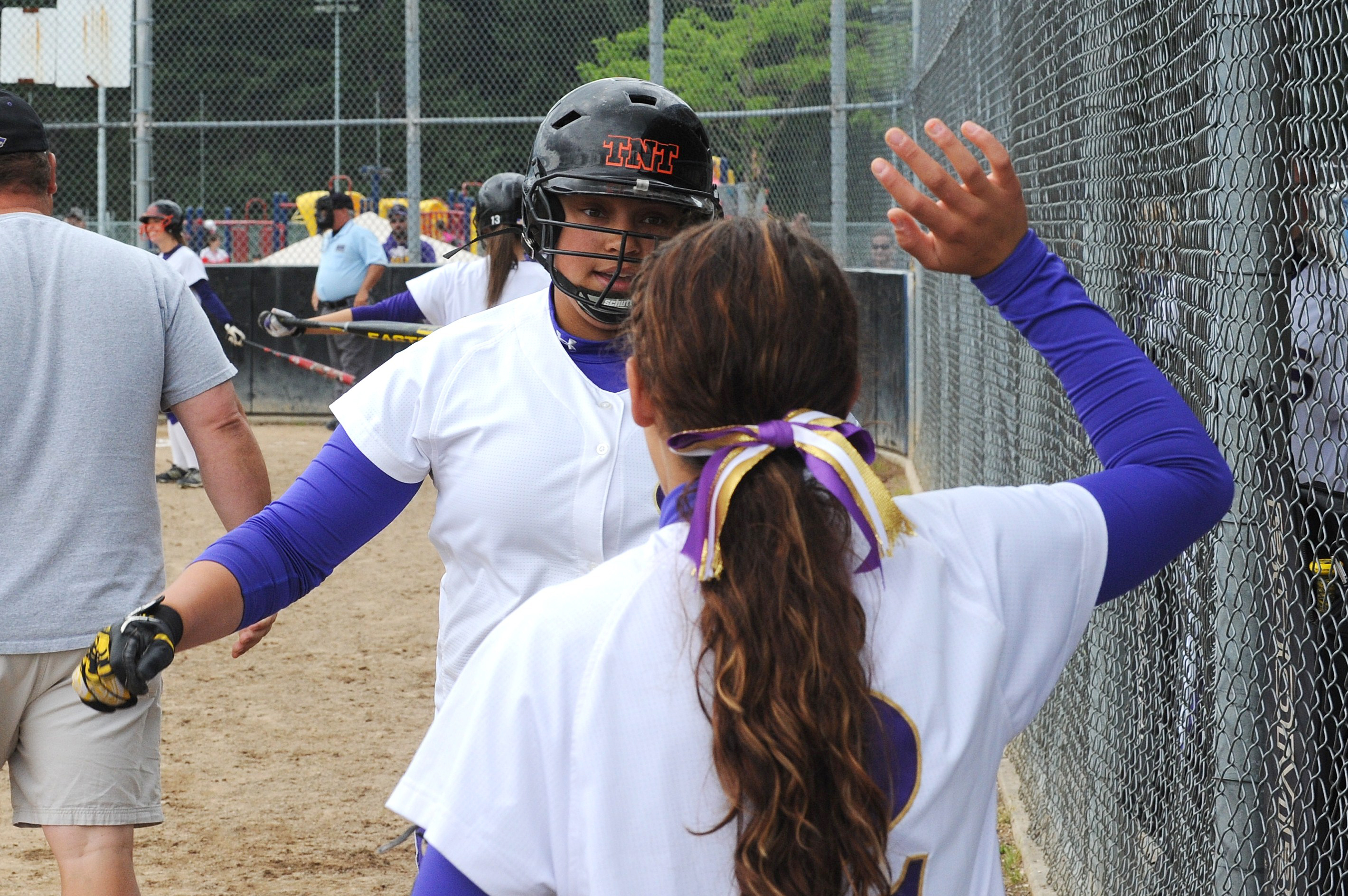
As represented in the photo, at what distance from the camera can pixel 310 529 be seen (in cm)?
214

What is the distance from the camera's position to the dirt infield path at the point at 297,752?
4559 mm

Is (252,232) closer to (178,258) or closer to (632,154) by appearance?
(178,258)

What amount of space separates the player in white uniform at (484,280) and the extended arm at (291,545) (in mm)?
4301

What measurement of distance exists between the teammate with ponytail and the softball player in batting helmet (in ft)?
2.46

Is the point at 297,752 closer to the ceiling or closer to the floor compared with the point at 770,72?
closer to the floor

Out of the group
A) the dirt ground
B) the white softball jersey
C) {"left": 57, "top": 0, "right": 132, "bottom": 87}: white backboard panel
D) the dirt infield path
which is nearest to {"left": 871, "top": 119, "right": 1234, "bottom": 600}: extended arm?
the white softball jersey

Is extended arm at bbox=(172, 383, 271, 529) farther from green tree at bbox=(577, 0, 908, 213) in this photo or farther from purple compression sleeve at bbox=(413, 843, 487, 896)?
green tree at bbox=(577, 0, 908, 213)

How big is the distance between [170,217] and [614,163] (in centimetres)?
956

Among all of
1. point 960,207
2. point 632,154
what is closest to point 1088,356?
point 960,207

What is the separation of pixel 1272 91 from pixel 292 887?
11.6 ft

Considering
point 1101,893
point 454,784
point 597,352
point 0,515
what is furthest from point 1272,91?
point 0,515

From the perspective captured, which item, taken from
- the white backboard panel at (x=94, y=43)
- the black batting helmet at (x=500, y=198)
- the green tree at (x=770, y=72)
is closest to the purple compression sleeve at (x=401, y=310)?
the black batting helmet at (x=500, y=198)

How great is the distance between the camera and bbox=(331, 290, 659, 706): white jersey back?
218cm

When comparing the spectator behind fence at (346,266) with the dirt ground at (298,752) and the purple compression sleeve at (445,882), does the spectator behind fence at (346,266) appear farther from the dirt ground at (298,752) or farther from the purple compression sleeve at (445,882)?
the purple compression sleeve at (445,882)
